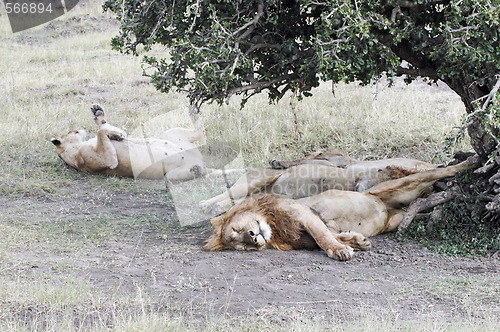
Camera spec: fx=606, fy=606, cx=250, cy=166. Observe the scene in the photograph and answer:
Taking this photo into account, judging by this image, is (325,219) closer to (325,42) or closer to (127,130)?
(325,42)

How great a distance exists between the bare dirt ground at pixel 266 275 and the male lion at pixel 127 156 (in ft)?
6.29

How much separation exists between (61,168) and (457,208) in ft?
17.0

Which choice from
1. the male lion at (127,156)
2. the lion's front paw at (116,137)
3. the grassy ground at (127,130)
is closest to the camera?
the grassy ground at (127,130)

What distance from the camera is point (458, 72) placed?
5320mm

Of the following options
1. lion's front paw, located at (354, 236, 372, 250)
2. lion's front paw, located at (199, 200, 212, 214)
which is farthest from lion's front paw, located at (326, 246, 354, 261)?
lion's front paw, located at (199, 200, 212, 214)

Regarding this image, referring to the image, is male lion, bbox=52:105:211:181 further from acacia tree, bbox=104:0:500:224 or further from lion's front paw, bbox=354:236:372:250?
A: lion's front paw, bbox=354:236:372:250

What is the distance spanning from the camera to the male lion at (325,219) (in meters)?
5.27

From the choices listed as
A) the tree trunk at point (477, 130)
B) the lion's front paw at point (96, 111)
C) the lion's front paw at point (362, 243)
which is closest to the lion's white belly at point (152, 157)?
the lion's front paw at point (96, 111)

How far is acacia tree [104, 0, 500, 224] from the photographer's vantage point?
4883 mm

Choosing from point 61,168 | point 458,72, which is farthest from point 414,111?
point 61,168

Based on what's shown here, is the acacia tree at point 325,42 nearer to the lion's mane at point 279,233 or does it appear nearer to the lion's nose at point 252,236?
the lion's mane at point 279,233

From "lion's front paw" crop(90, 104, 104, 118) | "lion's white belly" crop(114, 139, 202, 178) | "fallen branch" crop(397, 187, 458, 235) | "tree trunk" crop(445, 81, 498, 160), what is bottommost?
"fallen branch" crop(397, 187, 458, 235)

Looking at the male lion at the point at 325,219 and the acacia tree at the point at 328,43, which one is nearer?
the acacia tree at the point at 328,43

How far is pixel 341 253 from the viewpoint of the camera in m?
5.00
